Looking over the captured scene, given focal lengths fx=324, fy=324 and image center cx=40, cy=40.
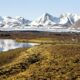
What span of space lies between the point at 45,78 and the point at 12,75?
174 inches

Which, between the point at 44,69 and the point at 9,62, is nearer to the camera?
the point at 44,69

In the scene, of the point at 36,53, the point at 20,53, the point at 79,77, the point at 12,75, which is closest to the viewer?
the point at 79,77

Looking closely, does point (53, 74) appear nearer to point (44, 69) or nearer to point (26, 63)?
point (44, 69)

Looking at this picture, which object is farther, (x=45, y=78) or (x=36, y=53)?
(x=36, y=53)

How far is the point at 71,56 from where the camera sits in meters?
42.2

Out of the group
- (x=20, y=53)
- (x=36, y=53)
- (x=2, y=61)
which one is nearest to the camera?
(x=2, y=61)

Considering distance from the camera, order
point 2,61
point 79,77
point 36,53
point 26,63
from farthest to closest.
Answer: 1. point 36,53
2. point 2,61
3. point 26,63
4. point 79,77

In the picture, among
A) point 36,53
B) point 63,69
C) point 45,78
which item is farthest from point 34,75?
point 36,53

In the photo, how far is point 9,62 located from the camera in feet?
142

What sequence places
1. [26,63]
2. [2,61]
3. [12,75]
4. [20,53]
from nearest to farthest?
[12,75] → [26,63] → [2,61] → [20,53]

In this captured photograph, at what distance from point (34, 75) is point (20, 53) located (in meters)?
15.0

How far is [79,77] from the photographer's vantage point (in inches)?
1324

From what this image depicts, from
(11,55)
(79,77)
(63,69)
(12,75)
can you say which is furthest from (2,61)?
(79,77)

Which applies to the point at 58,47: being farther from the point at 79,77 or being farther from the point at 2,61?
the point at 79,77
